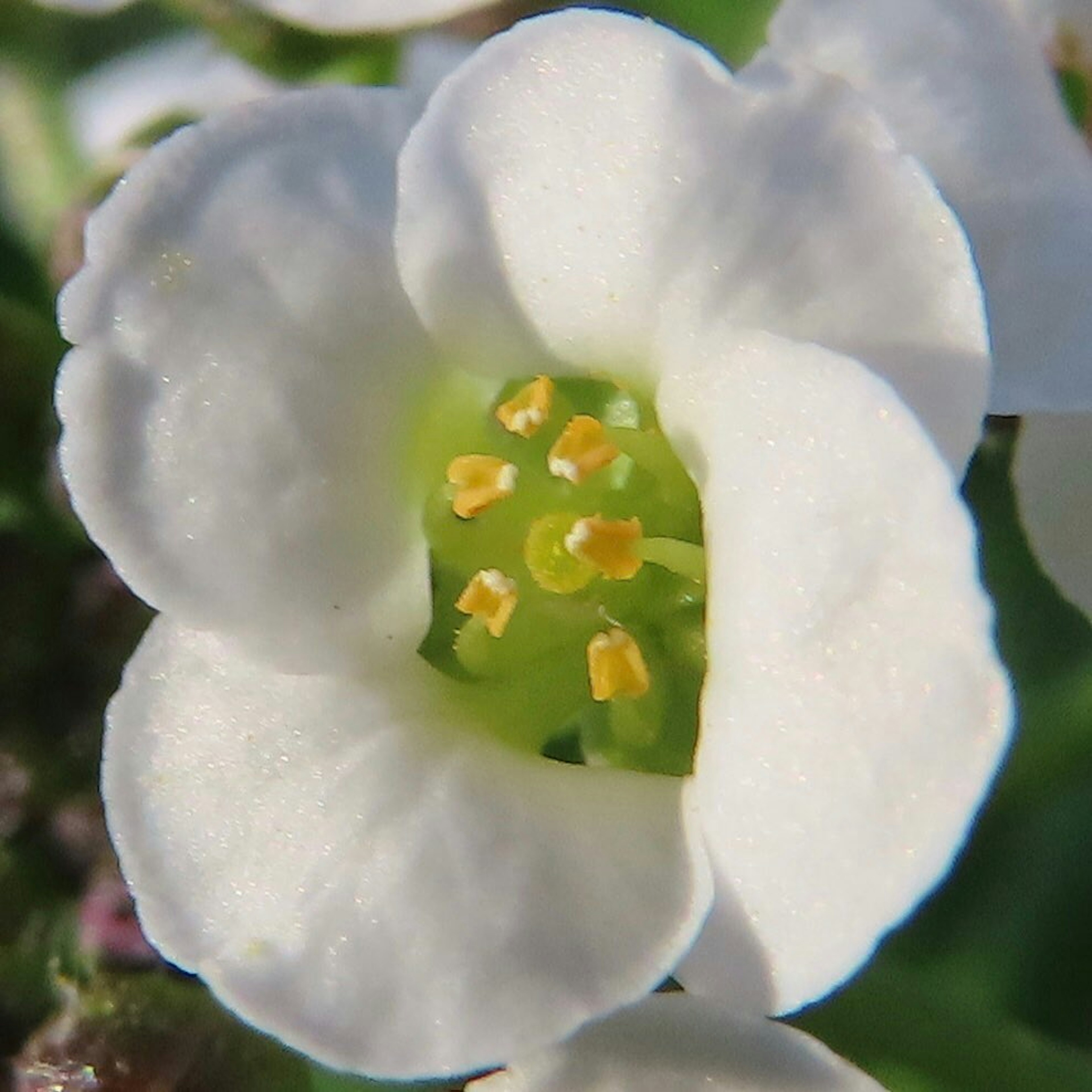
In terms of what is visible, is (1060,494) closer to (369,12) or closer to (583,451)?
(583,451)

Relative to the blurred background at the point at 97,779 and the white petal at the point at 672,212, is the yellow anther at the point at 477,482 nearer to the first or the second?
the white petal at the point at 672,212

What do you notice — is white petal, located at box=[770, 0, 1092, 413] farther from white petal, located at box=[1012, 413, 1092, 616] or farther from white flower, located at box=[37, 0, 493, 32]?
white flower, located at box=[37, 0, 493, 32]

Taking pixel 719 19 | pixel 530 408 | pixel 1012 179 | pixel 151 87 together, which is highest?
pixel 1012 179

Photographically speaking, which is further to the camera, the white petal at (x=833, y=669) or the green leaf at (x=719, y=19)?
the green leaf at (x=719, y=19)

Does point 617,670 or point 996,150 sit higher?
point 996,150

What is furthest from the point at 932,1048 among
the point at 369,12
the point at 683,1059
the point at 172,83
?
the point at 172,83

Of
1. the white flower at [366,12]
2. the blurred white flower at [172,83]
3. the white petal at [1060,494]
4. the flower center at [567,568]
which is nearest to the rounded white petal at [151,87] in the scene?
the blurred white flower at [172,83]
